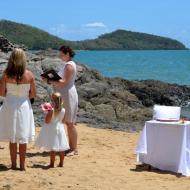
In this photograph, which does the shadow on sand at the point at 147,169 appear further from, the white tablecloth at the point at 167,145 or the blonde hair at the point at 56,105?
the blonde hair at the point at 56,105

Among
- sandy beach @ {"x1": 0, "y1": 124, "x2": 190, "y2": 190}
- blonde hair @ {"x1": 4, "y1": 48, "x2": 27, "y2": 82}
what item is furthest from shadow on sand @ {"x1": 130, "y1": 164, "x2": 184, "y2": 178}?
blonde hair @ {"x1": 4, "y1": 48, "x2": 27, "y2": 82}

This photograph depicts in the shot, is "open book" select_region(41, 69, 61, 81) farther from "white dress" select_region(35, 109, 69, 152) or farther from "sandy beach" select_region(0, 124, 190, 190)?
"sandy beach" select_region(0, 124, 190, 190)

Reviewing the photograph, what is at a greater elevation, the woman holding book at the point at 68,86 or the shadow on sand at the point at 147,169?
the woman holding book at the point at 68,86

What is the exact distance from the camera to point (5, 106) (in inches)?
359

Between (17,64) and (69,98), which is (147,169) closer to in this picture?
(69,98)

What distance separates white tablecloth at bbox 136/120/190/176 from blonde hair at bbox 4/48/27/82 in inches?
89.9

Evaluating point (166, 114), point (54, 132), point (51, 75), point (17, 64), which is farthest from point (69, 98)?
point (17, 64)

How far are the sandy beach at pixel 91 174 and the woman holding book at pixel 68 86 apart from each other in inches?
20.4

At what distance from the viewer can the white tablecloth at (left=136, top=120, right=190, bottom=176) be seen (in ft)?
32.3

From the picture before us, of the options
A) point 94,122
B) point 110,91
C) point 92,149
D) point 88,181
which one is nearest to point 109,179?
point 88,181

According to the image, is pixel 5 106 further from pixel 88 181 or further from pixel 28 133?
pixel 88 181

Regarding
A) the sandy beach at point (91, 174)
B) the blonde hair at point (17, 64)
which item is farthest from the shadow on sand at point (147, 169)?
the blonde hair at point (17, 64)

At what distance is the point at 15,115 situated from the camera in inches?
356

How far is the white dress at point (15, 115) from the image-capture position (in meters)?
9.05
